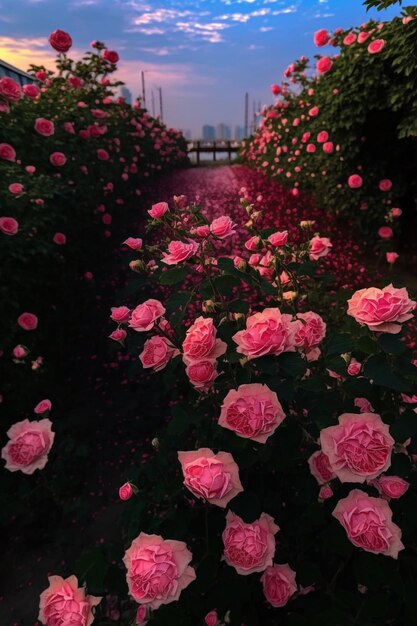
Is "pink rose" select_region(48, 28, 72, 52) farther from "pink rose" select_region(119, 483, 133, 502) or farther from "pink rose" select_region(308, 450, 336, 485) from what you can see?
"pink rose" select_region(308, 450, 336, 485)

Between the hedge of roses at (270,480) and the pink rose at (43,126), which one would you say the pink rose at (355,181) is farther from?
the hedge of roses at (270,480)

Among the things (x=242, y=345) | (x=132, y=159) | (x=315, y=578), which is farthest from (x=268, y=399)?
(x=132, y=159)

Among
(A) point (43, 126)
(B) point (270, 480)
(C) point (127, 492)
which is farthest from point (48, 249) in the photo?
(B) point (270, 480)

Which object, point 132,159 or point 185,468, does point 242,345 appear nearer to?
point 185,468

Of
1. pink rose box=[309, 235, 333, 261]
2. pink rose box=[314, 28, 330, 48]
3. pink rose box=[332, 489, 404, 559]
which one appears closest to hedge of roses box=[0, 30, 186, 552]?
pink rose box=[332, 489, 404, 559]

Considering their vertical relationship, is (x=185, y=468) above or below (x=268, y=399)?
below

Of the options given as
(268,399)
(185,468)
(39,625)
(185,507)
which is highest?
(268,399)

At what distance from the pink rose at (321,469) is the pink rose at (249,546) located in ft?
0.80

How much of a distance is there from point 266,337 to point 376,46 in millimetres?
5631

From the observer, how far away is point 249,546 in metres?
1.39

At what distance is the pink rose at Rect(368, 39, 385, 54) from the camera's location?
5.32 metres

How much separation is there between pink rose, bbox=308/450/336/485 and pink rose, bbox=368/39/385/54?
5.65m

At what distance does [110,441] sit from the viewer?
13.4 ft

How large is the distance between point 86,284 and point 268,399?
5207 millimetres
